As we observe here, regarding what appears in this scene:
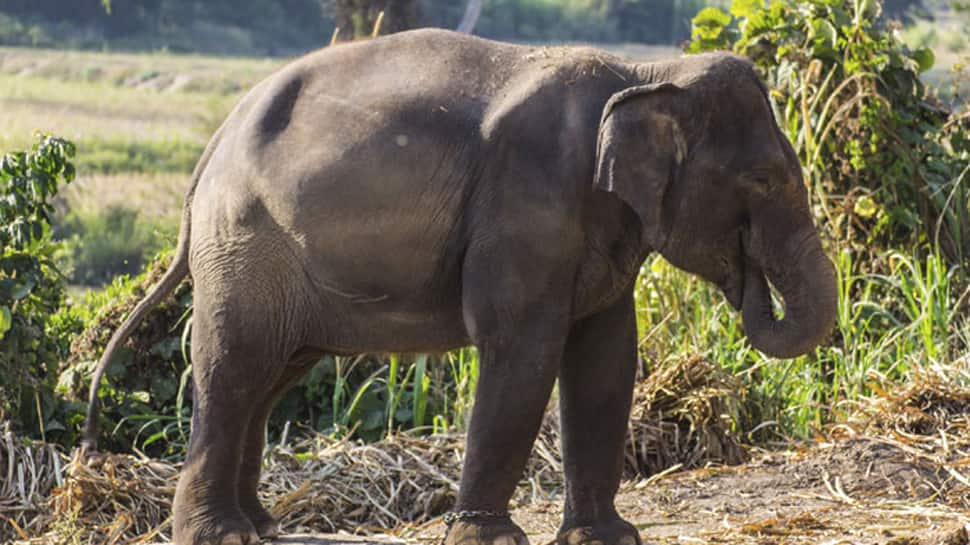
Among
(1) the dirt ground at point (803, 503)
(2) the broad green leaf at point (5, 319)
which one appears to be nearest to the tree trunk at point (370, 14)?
(2) the broad green leaf at point (5, 319)

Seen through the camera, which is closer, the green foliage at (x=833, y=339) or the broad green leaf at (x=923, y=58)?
the green foliage at (x=833, y=339)

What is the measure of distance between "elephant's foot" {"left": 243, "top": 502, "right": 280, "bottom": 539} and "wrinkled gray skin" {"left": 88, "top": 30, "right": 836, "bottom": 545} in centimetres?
25

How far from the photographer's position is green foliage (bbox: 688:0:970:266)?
8.70 metres

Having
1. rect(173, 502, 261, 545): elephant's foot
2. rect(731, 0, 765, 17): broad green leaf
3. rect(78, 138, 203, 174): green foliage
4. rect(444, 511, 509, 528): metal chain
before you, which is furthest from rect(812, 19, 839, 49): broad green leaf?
rect(78, 138, 203, 174): green foliage

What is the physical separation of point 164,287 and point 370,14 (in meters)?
10.3

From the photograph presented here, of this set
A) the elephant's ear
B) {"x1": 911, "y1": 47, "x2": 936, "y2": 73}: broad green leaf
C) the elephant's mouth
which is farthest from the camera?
{"x1": 911, "y1": 47, "x2": 936, "y2": 73}: broad green leaf

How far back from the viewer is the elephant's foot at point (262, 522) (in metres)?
5.54

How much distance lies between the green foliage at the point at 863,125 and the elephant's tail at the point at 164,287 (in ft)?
13.3

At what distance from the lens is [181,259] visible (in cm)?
554

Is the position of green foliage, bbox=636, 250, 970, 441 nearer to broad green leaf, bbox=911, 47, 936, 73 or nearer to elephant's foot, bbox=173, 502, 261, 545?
broad green leaf, bbox=911, 47, 936, 73

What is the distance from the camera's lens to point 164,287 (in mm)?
5633

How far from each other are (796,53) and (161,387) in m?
3.82

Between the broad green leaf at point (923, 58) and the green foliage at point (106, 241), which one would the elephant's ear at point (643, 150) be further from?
the green foliage at point (106, 241)

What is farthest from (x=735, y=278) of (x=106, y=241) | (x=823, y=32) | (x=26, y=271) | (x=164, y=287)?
(x=106, y=241)
